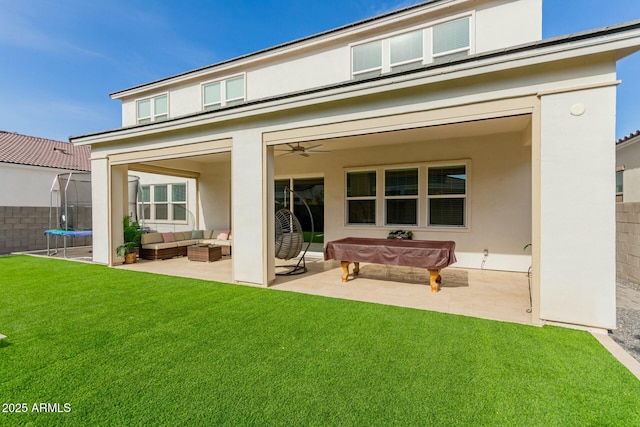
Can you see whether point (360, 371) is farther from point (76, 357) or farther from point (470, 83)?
point (470, 83)

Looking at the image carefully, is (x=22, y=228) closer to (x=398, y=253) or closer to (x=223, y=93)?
(x=223, y=93)

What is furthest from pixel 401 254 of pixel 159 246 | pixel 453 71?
pixel 159 246

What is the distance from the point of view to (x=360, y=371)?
10.1ft

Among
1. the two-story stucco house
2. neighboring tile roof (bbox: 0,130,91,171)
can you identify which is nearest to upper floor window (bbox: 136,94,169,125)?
the two-story stucco house

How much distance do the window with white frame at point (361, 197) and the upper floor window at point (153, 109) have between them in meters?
8.50

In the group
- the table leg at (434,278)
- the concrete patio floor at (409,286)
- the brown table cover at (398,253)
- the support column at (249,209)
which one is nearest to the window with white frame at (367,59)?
the support column at (249,209)

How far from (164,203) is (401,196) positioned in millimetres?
11306

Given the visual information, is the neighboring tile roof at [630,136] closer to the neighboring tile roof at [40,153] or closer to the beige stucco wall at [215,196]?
the beige stucco wall at [215,196]

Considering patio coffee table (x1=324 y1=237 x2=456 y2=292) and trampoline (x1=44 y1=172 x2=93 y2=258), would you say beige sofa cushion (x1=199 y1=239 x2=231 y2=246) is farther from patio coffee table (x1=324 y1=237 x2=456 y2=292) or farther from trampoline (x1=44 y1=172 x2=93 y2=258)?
patio coffee table (x1=324 y1=237 x2=456 y2=292)

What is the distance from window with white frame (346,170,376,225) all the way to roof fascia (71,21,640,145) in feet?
14.6

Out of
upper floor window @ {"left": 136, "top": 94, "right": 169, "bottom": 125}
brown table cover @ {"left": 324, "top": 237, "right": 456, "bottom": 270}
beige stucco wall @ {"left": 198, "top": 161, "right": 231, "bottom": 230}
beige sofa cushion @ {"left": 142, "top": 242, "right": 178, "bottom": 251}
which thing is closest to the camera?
brown table cover @ {"left": 324, "top": 237, "right": 456, "bottom": 270}

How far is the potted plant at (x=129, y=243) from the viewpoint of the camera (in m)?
9.27

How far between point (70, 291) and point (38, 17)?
8.99 meters

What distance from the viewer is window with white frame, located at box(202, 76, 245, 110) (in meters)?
10.9
